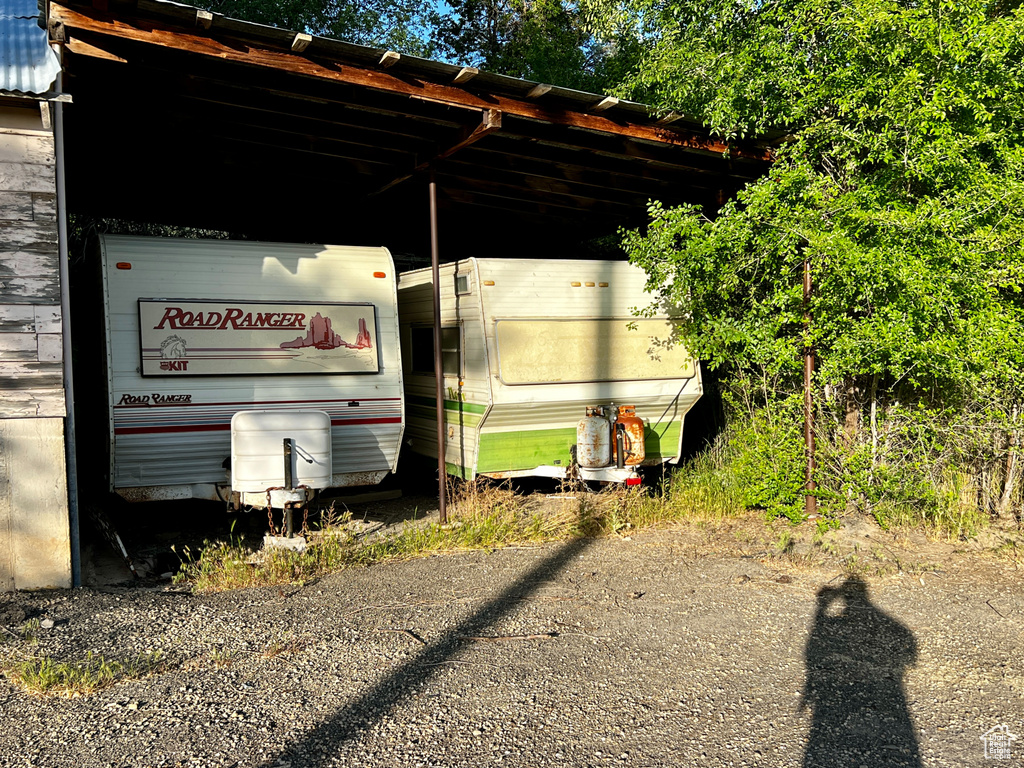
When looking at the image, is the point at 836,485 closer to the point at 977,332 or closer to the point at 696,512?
the point at 696,512

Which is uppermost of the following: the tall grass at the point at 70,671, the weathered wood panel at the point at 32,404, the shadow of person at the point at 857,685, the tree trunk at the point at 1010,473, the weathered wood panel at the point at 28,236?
the weathered wood panel at the point at 28,236

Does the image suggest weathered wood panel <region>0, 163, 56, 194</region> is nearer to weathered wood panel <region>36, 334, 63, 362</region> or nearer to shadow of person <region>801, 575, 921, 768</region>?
weathered wood panel <region>36, 334, 63, 362</region>

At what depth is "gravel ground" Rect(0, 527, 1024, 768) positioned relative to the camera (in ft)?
12.9

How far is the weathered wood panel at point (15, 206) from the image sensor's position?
5.97 metres

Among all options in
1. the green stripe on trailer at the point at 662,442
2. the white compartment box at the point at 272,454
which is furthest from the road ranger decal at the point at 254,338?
the green stripe on trailer at the point at 662,442

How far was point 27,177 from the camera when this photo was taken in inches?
238

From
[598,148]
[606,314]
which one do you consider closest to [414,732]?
[606,314]

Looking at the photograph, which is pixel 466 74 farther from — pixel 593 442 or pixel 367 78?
pixel 593 442

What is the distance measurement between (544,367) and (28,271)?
16.0 ft

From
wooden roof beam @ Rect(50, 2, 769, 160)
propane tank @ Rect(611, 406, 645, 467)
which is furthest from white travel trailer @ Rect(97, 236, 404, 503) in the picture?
propane tank @ Rect(611, 406, 645, 467)

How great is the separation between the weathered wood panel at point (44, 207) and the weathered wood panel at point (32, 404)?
123 centimetres

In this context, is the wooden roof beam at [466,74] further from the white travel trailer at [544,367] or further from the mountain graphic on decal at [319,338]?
the mountain graphic on decal at [319,338]

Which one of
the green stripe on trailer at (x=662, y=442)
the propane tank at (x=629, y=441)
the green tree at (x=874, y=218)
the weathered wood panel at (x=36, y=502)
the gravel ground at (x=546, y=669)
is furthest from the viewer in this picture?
the green stripe on trailer at (x=662, y=442)

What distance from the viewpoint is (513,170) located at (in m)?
10.3
